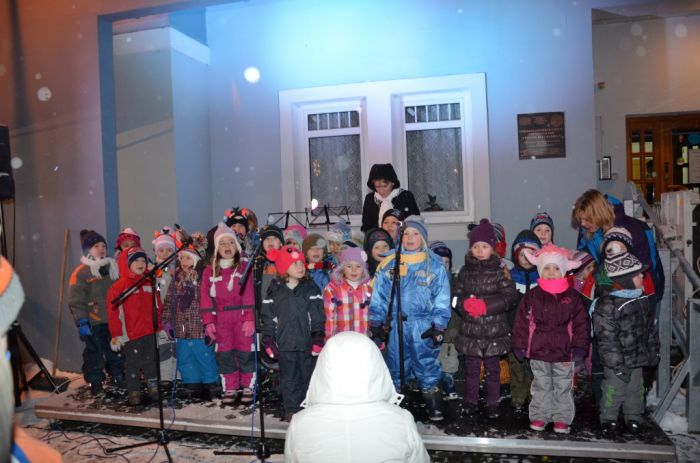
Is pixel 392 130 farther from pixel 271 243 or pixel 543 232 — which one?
pixel 271 243

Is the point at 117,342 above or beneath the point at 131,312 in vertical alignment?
beneath

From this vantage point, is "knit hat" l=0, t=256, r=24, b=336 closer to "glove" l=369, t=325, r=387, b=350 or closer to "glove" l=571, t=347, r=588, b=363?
"glove" l=369, t=325, r=387, b=350

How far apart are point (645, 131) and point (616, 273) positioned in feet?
23.6

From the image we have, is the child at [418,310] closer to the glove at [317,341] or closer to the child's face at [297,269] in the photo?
the glove at [317,341]

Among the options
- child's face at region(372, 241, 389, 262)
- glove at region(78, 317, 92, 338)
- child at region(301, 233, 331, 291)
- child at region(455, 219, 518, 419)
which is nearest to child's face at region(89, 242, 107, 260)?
glove at region(78, 317, 92, 338)

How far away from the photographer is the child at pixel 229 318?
194 inches

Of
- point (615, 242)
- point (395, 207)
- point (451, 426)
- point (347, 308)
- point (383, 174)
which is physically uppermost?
point (383, 174)

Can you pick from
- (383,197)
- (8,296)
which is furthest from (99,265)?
(8,296)

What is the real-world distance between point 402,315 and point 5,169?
15.6 ft

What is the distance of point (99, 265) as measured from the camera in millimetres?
5684

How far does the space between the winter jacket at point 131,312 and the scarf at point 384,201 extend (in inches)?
102

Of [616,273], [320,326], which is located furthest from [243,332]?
[616,273]

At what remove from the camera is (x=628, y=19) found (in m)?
9.38

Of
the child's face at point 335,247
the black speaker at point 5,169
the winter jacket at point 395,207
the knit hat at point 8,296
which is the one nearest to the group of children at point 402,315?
the child's face at point 335,247
